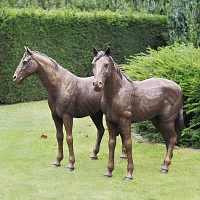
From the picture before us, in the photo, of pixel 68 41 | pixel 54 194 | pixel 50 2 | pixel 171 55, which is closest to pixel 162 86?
pixel 54 194

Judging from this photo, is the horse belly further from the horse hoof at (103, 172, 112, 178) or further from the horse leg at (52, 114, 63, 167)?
the horse leg at (52, 114, 63, 167)

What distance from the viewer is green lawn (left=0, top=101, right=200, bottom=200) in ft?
22.5

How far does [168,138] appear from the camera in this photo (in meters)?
8.02

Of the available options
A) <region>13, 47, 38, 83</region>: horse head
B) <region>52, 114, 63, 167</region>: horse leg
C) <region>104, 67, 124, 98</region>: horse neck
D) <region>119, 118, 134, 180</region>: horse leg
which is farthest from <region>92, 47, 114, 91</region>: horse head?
<region>52, 114, 63, 167</region>: horse leg

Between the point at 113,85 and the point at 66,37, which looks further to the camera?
the point at 66,37

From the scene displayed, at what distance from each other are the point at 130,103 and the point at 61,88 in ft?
3.66

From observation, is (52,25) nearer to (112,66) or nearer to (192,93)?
(192,93)

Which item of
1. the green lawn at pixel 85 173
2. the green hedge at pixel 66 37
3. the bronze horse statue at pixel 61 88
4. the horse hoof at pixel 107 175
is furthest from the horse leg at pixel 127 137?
the green hedge at pixel 66 37

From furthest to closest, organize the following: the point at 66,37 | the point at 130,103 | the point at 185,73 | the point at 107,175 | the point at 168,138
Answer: the point at 66,37 < the point at 185,73 < the point at 168,138 < the point at 107,175 < the point at 130,103

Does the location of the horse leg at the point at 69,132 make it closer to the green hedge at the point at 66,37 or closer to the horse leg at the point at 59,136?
the horse leg at the point at 59,136

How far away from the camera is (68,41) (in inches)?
707

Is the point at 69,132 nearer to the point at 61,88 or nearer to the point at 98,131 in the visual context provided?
the point at 61,88

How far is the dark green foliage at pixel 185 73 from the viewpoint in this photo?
966cm

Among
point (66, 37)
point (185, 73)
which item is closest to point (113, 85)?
point (185, 73)
